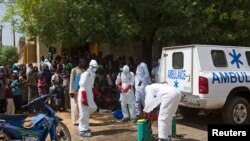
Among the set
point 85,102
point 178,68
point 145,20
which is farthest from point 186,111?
point 85,102

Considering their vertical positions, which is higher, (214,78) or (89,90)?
(214,78)

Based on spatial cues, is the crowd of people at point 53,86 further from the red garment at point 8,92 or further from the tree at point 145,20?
the tree at point 145,20

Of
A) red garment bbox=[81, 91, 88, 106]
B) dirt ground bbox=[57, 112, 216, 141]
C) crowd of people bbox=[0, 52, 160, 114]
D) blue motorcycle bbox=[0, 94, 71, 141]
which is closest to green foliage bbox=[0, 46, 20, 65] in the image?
crowd of people bbox=[0, 52, 160, 114]

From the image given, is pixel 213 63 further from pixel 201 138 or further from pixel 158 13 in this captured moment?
pixel 158 13

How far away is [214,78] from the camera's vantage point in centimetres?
1020

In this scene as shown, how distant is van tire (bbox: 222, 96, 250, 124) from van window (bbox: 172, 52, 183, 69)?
4.70 feet

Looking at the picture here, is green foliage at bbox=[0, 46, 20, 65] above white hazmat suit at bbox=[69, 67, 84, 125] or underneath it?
above

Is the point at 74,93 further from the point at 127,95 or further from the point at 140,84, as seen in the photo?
the point at 140,84

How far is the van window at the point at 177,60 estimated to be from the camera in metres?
10.9

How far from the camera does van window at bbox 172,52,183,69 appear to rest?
35.8 ft

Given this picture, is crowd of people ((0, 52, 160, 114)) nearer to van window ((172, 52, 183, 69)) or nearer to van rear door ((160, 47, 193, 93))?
van rear door ((160, 47, 193, 93))

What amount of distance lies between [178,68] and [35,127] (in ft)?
13.7

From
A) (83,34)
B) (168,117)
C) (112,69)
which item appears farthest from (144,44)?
(168,117)

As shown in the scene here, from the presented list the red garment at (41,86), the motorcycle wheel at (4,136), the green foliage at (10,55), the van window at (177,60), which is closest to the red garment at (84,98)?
the van window at (177,60)
